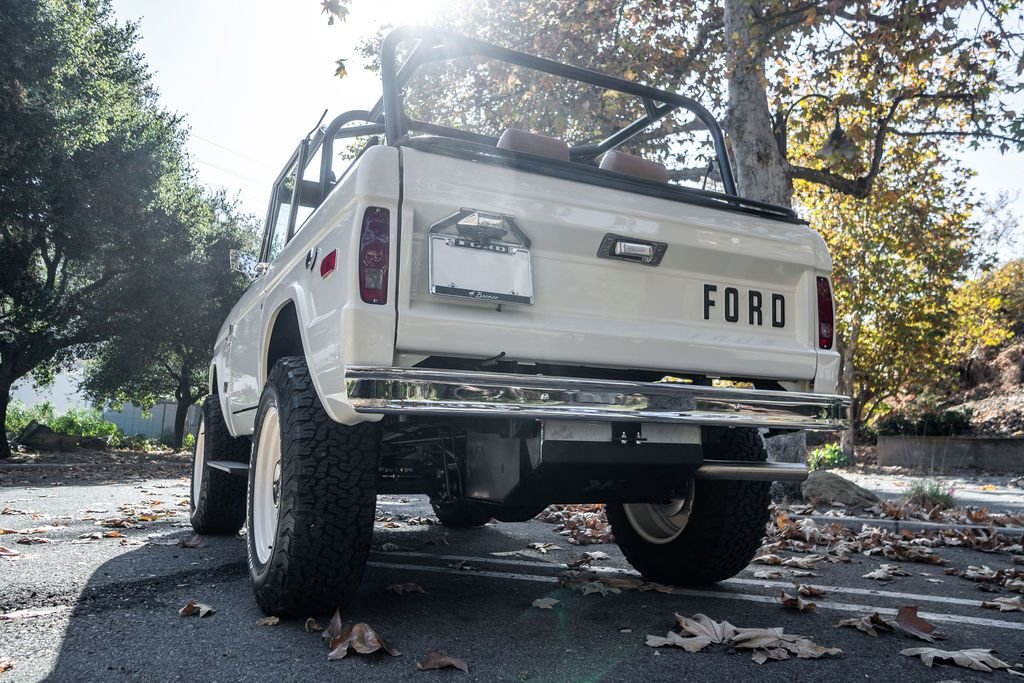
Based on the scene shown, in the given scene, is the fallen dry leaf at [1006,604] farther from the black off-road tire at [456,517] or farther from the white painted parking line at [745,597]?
the black off-road tire at [456,517]

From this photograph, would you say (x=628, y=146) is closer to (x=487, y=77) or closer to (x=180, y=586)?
(x=487, y=77)

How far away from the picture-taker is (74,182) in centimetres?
1802

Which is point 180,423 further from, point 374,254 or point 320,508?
point 374,254

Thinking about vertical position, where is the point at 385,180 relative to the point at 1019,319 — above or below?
below

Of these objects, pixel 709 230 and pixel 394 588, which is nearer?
pixel 709 230

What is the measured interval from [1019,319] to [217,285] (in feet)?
83.3

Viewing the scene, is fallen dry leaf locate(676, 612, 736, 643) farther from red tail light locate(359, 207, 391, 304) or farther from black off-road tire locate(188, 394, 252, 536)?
black off-road tire locate(188, 394, 252, 536)

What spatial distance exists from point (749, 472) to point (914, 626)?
2.91 feet

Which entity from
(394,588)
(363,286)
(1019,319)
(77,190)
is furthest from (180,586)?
(1019,319)

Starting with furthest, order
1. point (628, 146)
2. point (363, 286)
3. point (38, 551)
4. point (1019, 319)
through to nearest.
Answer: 1. point (1019, 319)
2. point (628, 146)
3. point (38, 551)
4. point (363, 286)

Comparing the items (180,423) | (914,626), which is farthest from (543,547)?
(180,423)

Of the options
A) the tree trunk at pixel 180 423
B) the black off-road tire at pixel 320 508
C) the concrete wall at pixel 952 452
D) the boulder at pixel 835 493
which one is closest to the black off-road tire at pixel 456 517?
the black off-road tire at pixel 320 508

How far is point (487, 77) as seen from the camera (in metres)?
13.3

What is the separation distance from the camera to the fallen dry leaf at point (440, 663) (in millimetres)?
2691
